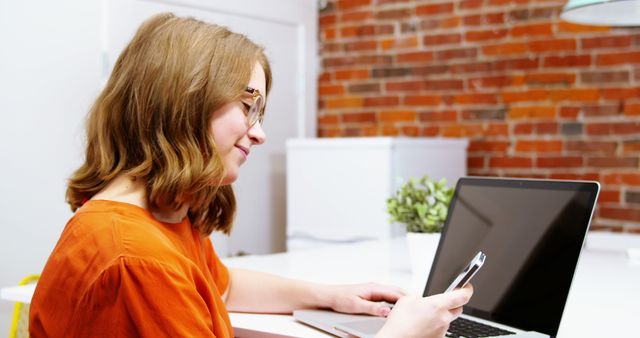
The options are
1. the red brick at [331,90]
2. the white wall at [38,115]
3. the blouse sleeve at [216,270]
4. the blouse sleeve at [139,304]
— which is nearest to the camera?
the blouse sleeve at [139,304]

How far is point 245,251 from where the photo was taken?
411 centimetres

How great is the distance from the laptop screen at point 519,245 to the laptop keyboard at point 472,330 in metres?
0.02

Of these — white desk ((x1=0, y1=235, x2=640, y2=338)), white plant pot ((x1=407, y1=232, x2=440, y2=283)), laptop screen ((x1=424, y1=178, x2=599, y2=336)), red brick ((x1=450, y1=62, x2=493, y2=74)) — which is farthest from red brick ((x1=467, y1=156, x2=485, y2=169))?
laptop screen ((x1=424, y1=178, x2=599, y2=336))

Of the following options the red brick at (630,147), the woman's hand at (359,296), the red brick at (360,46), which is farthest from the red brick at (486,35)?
the woman's hand at (359,296)

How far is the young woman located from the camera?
111cm

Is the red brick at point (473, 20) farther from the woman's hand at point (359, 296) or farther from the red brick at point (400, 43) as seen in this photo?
the woman's hand at point (359, 296)

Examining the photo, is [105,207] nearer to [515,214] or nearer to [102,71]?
[515,214]

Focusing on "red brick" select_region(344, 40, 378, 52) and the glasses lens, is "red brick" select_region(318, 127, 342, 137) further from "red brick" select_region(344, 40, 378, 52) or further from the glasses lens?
the glasses lens

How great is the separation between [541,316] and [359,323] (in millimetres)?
322

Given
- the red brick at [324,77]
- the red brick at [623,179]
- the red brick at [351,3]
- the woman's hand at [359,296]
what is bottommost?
the woman's hand at [359,296]

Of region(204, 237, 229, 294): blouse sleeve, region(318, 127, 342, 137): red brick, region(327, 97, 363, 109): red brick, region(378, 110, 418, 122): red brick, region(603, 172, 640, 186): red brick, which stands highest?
region(327, 97, 363, 109): red brick

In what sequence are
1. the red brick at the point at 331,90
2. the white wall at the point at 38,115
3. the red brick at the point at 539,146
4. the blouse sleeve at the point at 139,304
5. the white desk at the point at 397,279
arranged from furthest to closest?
1. the red brick at the point at 331,90
2. the red brick at the point at 539,146
3. the white wall at the point at 38,115
4. the white desk at the point at 397,279
5. the blouse sleeve at the point at 139,304

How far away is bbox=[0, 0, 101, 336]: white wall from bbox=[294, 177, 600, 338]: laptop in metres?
1.94

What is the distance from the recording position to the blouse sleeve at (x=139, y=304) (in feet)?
3.59
